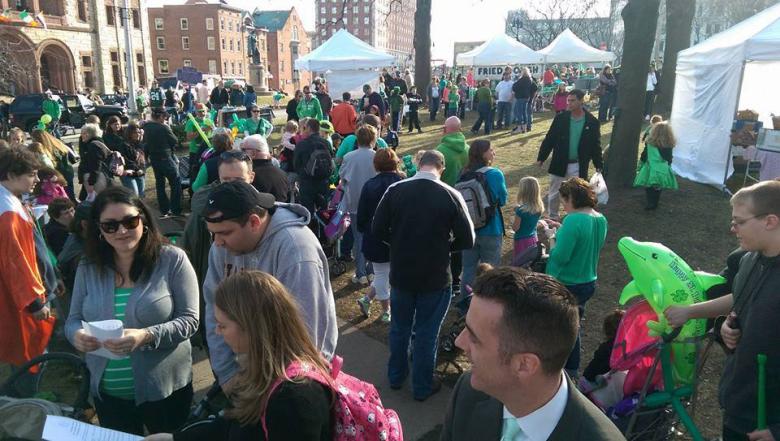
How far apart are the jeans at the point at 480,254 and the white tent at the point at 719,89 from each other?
21.7ft

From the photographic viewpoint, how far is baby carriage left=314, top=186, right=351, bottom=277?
20.4 feet

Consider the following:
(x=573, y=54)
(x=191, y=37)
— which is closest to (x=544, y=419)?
(x=573, y=54)

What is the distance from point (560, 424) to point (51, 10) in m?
54.0

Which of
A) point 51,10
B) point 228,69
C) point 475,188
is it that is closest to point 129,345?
point 475,188

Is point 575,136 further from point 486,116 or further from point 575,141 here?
point 486,116

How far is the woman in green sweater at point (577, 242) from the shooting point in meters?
3.84

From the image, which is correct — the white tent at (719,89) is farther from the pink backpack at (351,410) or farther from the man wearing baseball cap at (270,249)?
the pink backpack at (351,410)

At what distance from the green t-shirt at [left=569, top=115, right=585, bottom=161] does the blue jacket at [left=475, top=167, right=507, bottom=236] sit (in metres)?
2.82

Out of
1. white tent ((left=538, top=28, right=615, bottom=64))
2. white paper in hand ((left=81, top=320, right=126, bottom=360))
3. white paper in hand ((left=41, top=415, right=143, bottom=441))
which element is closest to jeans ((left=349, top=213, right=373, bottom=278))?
white paper in hand ((left=81, top=320, right=126, bottom=360))

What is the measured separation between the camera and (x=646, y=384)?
112 inches

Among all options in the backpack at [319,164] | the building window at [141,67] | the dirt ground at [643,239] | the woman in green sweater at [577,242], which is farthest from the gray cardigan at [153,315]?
the building window at [141,67]

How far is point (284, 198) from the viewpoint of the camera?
5.25m

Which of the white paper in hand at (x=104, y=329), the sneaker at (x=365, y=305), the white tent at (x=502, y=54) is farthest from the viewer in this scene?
the white tent at (x=502, y=54)

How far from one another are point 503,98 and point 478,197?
1258 cm
